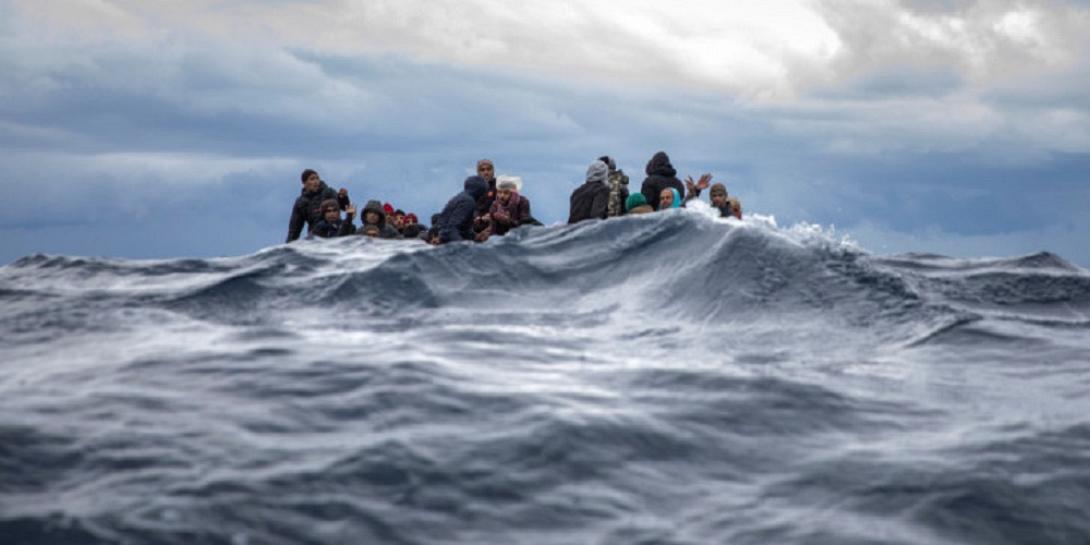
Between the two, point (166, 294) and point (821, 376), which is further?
point (166, 294)

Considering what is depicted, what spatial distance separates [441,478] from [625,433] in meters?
1.10

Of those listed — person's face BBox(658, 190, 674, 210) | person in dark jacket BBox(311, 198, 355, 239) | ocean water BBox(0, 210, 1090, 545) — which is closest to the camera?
ocean water BBox(0, 210, 1090, 545)

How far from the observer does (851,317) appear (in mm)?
8102

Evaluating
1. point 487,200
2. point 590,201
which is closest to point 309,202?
point 487,200

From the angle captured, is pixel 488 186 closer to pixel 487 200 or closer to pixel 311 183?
pixel 487 200

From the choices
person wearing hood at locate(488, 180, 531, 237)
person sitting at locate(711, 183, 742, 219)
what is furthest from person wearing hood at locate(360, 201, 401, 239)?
person sitting at locate(711, 183, 742, 219)

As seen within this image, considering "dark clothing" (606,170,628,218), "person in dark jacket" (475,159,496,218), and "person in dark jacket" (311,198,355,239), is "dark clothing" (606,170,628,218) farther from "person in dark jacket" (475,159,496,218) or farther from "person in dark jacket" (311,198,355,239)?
"person in dark jacket" (311,198,355,239)

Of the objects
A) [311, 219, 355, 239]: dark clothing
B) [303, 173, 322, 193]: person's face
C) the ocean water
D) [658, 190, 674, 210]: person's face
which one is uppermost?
[303, 173, 322, 193]: person's face

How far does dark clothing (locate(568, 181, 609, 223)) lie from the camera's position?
13977 millimetres

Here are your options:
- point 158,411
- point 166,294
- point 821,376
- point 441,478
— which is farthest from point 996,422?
point 166,294

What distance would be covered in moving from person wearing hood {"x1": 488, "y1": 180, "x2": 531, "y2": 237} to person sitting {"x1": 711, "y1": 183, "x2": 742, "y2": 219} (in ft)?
9.47

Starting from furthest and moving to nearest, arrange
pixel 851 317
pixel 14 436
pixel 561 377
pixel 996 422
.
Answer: pixel 851 317, pixel 561 377, pixel 996 422, pixel 14 436

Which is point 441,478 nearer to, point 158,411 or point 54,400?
point 158,411

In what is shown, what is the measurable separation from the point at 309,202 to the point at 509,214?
A: 10.7ft
